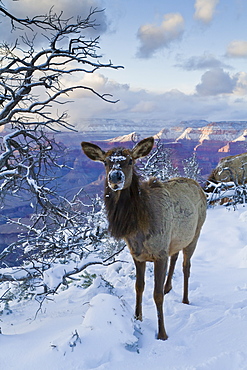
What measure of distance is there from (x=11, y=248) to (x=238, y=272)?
4.94 meters

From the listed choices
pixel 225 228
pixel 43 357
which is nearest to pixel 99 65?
pixel 43 357

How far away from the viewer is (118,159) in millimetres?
3709

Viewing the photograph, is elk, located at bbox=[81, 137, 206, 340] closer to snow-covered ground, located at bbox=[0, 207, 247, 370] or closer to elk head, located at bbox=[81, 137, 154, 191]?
elk head, located at bbox=[81, 137, 154, 191]

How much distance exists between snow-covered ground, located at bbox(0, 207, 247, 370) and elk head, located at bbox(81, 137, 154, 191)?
156cm

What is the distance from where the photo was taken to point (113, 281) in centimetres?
609

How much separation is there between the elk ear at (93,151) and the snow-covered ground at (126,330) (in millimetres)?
1902

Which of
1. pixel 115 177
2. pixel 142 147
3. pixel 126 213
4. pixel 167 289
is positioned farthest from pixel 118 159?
A: pixel 167 289

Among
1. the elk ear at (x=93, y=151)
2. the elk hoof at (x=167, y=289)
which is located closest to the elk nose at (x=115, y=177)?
the elk ear at (x=93, y=151)

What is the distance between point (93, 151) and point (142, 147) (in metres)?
0.71

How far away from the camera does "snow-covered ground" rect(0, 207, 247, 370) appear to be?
2.83 metres

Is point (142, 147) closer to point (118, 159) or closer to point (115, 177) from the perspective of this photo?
point (118, 159)

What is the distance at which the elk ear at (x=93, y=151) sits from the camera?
396 centimetres

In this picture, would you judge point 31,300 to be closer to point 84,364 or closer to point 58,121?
point 84,364

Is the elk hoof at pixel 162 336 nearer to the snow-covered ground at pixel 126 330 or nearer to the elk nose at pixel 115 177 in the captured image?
the snow-covered ground at pixel 126 330
